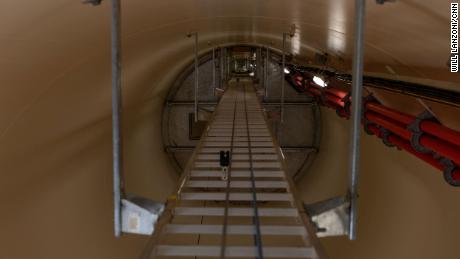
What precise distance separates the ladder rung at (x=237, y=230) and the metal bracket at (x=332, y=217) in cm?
15

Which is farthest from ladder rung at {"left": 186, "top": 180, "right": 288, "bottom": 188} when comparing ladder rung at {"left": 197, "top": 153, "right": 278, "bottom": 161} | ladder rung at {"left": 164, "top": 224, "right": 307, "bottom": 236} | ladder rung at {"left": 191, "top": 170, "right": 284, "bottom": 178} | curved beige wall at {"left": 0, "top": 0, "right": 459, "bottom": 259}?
curved beige wall at {"left": 0, "top": 0, "right": 459, "bottom": 259}

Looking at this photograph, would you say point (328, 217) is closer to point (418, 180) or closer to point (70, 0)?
point (70, 0)

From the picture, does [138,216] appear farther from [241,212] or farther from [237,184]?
[237,184]

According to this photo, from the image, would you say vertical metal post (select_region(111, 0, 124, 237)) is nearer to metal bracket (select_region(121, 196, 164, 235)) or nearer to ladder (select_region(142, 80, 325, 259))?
metal bracket (select_region(121, 196, 164, 235))

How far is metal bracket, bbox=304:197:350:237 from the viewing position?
3.15 metres

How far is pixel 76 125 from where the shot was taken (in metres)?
6.81

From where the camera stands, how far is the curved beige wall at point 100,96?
4051 mm

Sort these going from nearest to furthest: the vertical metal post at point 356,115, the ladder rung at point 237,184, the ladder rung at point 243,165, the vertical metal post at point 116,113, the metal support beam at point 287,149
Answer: the vertical metal post at point 356,115, the vertical metal post at point 116,113, the ladder rung at point 237,184, the ladder rung at point 243,165, the metal support beam at point 287,149

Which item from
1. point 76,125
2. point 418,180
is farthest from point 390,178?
point 76,125

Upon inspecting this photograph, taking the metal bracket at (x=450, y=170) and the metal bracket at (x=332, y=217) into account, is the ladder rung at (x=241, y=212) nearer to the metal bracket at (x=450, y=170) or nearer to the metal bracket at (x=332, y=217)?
the metal bracket at (x=332, y=217)

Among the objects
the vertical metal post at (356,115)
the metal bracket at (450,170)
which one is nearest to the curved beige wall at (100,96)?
the vertical metal post at (356,115)

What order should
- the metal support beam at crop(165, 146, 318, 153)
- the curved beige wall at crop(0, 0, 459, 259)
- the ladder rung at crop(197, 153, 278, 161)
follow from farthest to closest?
the metal support beam at crop(165, 146, 318, 153)
the ladder rung at crop(197, 153, 278, 161)
the curved beige wall at crop(0, 0, 459, 259)

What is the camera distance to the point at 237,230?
3385 mm

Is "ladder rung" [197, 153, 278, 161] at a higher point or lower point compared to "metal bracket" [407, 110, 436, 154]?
lower
